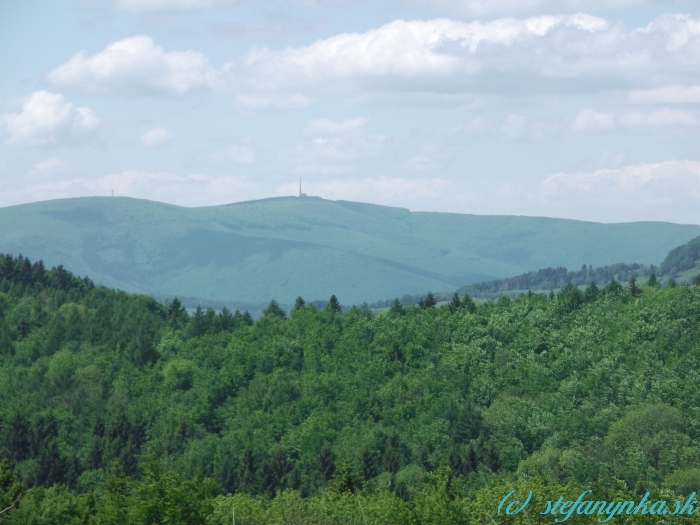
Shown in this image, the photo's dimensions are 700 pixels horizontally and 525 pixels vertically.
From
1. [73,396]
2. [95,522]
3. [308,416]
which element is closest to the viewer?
[95,522]

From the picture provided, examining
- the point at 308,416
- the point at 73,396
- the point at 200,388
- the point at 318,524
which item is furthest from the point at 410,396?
the point at 318,524

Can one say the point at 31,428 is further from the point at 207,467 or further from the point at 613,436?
the point at 613,436

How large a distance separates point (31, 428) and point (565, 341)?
8247 centimetres

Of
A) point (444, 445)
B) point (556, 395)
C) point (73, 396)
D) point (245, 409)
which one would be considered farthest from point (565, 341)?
point (73, 396)

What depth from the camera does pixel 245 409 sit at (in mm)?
189250

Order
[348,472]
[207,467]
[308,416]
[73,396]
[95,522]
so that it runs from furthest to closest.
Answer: [73,396] < [308,416] < [207,467] < [348,472] < [95,522]

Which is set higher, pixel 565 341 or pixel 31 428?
pixel 565 341

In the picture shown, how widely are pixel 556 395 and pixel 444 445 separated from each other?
20767 mm

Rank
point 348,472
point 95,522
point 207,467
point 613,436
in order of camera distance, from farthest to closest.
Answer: point 207,467, point 613,436, point 348,472, point 95,522

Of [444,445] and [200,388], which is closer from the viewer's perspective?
[444,445]

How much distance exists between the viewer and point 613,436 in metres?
157

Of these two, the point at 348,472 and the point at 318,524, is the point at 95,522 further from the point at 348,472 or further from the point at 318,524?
the point at 348,472

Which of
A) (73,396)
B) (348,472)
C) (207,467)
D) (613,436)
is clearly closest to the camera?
(348,472)

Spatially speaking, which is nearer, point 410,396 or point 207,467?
point 207,467
